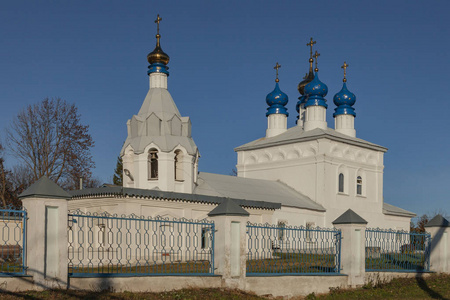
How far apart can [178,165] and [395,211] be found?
47.8 feet

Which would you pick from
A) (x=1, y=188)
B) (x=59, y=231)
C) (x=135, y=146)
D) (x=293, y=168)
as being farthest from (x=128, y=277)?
(x=1, y=188)

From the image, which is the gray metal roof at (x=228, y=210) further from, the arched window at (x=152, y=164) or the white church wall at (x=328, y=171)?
the white church wall at (x=328, y=171)

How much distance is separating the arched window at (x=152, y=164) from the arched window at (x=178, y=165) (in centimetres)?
68

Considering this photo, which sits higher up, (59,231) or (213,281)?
(59,231)

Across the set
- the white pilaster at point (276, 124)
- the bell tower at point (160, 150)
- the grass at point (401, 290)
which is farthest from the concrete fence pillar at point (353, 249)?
the white pilaster at point (276, 124)

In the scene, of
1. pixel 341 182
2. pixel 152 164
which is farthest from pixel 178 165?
pixel 341 182

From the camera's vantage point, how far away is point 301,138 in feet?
84.2

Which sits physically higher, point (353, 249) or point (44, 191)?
point (44, 191)

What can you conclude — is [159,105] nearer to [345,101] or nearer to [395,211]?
[345,101]

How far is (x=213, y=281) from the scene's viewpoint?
30.9 feet

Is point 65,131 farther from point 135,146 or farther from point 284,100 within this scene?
point 284,100

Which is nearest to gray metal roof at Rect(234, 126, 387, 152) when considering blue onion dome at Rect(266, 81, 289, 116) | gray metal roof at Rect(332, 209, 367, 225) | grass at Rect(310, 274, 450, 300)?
blue onion dome at Rect(266, 81, 289, 116)

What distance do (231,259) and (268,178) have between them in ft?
58.0

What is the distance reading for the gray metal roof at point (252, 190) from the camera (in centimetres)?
2050
